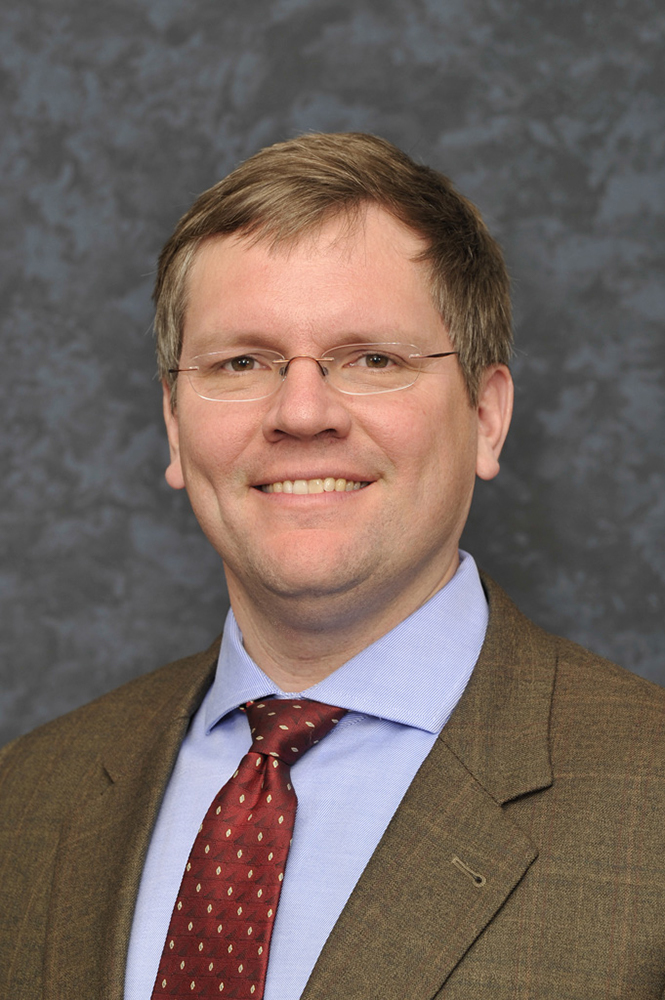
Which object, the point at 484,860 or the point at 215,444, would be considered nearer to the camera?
the point at 484,860

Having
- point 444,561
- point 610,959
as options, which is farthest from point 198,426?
point 610,959

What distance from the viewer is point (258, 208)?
2.41 meters

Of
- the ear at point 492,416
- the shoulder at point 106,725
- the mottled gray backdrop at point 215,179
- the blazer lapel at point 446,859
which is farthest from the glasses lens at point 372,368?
the mottled gray backdrop at point 215,179

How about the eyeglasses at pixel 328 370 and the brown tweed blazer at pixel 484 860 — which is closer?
the brown tweed blazer at pixel 484 860

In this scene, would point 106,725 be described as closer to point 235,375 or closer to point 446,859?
point 235,375

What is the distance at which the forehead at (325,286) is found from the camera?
7.64 feet

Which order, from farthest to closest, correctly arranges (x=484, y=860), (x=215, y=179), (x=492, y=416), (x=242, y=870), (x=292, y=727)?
(x=215, y=179) → (x=492, y=416) → (x=292, y=727) → (x=242, y=870) → (x=484, y=860)

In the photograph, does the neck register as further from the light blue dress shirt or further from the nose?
the nose

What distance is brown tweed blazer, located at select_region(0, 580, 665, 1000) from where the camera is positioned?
1.94 m

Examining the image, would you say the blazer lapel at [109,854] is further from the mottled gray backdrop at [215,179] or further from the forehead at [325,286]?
the mottled gray backdrop at [215,179]

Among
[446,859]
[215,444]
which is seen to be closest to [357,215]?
[215,444]

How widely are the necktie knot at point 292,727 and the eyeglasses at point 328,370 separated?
594 millimetres

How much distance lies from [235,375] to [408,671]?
667 mm

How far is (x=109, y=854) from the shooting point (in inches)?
94.6
